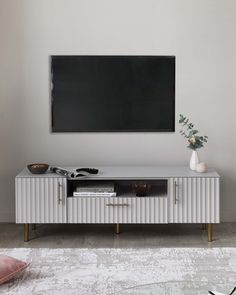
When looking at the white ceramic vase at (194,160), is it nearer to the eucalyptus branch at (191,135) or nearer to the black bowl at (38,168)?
the eucalyptus branch at (191,135)

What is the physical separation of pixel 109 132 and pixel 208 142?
888 mm

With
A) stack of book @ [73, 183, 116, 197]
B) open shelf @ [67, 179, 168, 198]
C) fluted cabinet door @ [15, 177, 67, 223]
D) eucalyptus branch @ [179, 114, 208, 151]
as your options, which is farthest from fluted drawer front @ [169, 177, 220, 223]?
fluted cabinet door @ [15, 177, 67, 223]

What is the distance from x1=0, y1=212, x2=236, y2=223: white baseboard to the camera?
5.25 metres

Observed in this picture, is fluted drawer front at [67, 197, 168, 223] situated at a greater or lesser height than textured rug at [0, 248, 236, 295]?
greater

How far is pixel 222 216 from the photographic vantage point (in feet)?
17.3

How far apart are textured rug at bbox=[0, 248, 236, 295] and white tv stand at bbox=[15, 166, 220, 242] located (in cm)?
63

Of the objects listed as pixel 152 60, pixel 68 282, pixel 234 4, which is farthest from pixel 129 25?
pixel 68 282

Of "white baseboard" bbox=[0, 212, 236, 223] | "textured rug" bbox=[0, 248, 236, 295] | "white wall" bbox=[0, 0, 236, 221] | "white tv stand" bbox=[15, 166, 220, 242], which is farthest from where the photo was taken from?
"white baseboard" bbox=[0, 212, 236, 223]

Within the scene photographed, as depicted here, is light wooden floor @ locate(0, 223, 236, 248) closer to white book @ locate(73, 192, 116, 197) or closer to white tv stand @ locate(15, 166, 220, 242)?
white tv stand @ locate(15, 166, 220, 242)

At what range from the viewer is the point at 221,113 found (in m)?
5.14

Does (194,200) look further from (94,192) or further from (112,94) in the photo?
(112,94)

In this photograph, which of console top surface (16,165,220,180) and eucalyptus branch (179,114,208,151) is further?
eucalyptus branch (179,114,208,151)

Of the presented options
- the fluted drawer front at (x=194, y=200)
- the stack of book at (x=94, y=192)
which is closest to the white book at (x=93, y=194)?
the stack of book at (x=94, y=192)

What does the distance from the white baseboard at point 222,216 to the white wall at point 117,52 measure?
13 cm
